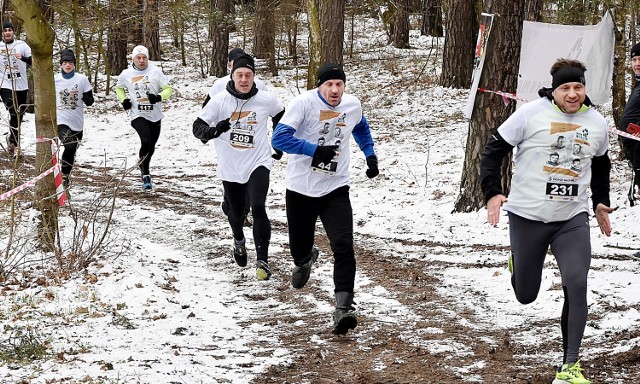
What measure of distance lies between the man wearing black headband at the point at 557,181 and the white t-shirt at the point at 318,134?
60.0 inches

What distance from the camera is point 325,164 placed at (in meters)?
6.52

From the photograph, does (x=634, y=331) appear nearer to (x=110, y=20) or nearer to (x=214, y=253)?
(x=214, y=253)

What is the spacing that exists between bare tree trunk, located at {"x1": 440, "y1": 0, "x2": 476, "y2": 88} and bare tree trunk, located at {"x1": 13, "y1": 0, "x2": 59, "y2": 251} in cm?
1255

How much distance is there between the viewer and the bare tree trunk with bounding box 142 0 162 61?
80.4ft

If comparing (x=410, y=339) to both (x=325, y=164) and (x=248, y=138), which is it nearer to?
(x=325, y=164)

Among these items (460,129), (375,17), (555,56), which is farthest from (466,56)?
(375,17)

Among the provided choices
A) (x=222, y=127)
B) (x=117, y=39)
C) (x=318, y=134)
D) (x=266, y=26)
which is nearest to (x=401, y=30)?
(x=266, y=26)

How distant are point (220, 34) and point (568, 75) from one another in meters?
21.2

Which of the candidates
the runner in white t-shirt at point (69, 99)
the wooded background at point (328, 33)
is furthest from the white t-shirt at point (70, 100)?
the wooded background at point (328, 33)

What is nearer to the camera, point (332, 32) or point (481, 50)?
point (481, 50)

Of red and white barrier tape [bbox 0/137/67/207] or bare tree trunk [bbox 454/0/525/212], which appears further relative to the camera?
bare tree trunk [bbox 454/0/525/212]

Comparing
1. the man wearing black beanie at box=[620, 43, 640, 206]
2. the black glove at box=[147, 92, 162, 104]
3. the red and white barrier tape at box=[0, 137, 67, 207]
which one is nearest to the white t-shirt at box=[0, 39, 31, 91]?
the black glove at box=[147, 92, 162, 104]

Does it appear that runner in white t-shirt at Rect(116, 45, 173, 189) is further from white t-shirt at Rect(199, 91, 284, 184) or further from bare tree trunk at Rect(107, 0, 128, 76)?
bare tree trunk at Rect(107, 0, 128, 76)

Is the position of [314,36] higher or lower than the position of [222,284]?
higher
